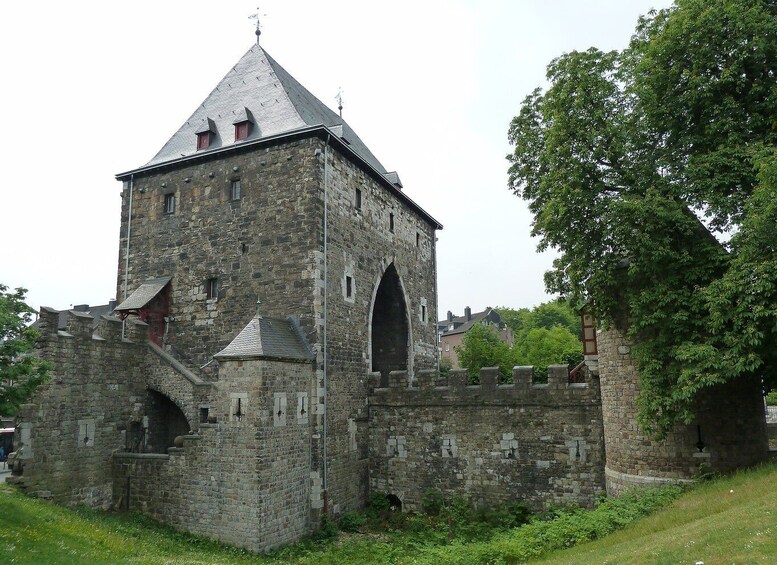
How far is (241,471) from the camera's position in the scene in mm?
13594

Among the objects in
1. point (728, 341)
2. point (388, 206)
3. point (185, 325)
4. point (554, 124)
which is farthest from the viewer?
point (388, 206)

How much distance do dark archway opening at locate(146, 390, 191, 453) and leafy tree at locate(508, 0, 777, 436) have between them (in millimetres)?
11661

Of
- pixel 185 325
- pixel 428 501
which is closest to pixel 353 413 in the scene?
pixel 428 501

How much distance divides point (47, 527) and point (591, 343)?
12690mm

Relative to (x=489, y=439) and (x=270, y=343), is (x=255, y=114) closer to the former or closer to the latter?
(x=270, y=343)

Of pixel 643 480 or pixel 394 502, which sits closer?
pixel 643 480

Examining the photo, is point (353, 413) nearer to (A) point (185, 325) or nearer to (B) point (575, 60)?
(A) point (185, 325)

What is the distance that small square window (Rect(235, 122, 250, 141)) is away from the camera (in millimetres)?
17969

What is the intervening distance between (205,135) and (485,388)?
38.7ft

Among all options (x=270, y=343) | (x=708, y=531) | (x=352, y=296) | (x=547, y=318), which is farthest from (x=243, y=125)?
(x=547, y=318)

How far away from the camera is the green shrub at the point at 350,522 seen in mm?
15906

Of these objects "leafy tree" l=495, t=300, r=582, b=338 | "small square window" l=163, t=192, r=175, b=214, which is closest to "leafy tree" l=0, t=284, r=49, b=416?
"small square window" l=163, t=192, r=175, b=214

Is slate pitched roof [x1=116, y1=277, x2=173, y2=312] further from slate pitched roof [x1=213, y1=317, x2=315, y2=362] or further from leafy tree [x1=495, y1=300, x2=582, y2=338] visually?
leafy tree [x1=495, y1=300, x2=582, y2=338]

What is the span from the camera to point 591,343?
49.5 feet
